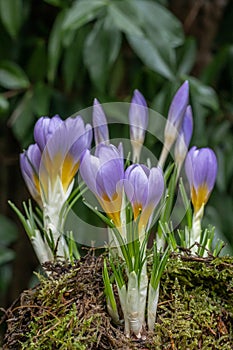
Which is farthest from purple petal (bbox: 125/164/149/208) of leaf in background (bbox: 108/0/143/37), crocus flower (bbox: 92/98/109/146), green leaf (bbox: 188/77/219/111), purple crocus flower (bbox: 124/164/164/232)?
green leaf (bbox: 188/77/219/111)

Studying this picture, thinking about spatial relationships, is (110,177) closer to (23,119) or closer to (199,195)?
(199,195)

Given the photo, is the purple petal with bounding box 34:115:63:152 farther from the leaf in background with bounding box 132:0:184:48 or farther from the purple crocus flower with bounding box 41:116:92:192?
the leaf in background with bounding box 132:0:184:48

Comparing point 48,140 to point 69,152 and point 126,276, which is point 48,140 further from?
point 126,276

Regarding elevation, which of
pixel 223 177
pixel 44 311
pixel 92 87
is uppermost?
pixel 44 311

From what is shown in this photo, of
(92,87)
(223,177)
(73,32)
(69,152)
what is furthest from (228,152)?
(69,152)

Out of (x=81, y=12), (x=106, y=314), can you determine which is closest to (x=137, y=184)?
(x=106, y=314)
